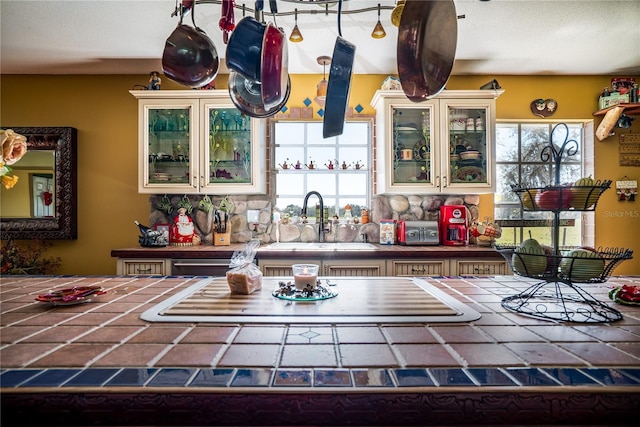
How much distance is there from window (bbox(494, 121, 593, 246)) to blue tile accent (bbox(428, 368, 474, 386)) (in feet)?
10.6

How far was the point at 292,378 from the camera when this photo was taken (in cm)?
67

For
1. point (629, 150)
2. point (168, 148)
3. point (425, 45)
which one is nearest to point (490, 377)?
point (425, 45)

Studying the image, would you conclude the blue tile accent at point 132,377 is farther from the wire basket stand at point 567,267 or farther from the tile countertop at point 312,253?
the tile countertop at point 312,253

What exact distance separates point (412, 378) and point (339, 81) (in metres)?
0.97

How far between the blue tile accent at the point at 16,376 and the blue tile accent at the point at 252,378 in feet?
Answer: 1.31

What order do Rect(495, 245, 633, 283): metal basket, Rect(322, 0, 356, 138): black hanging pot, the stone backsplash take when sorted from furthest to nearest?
1. the stone backsplash
2. Rect(322, 0, 356, 138): black hanging pot
3. Rect(495, 245, 633, 283): metal basket

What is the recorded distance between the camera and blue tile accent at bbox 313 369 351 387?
2.15ft

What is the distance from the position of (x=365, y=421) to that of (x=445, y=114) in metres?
2.95

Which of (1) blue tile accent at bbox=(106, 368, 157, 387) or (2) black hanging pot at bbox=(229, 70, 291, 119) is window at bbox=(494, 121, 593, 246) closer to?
(2) black hanging pot at bbox=(229, 70, 291, 119)

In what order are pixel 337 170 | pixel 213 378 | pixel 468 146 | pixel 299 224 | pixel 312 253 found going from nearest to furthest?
1. pixel 213 378
2. pixel 312 253
3. pixel 468 146
4. pixel 299 224
5. pixel 337 170

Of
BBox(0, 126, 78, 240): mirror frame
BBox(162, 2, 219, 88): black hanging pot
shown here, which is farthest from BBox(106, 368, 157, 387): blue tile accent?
BBox(0, 126, 78, 240): mirror frame

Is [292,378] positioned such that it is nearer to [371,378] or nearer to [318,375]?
[318,375]

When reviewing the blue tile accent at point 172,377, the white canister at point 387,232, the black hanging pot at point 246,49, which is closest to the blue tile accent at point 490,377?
the blue tile accent at point 172,377

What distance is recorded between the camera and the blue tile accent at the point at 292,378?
66 centimetres
